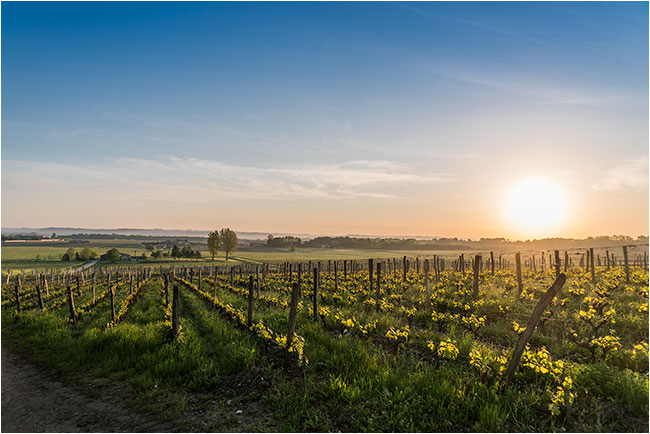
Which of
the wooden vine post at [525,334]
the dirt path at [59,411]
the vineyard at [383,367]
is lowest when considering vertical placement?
the dirt path at [59,411]

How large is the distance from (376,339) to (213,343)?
515 cm

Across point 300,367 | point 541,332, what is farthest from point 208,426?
point 541,332

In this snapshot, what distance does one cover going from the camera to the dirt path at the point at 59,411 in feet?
21.5

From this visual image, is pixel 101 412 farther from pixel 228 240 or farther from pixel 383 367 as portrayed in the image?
pixel 228 240

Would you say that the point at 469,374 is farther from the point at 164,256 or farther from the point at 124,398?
the point at 164,256

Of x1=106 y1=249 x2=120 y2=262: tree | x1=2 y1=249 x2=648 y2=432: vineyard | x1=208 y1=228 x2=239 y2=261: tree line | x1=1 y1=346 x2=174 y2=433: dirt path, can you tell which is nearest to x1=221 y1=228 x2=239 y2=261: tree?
x1=208 y1=228 x2=239 y2=261: tree line

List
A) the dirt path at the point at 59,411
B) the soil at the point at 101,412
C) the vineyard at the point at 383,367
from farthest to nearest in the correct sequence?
the dirt path at the point at 59,411 < the soil at the point at 101,412 < the vineyard at the point at 383,367

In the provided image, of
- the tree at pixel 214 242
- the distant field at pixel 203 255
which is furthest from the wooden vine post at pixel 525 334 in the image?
the tree at pixel 214 242

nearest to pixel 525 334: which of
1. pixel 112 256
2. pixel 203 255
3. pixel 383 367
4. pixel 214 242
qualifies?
pixel 383 367

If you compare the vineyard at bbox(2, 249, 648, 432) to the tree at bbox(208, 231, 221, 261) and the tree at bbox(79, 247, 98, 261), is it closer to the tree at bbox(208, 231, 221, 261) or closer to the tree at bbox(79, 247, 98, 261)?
the tree at bbox(208, 231, 221, 261)

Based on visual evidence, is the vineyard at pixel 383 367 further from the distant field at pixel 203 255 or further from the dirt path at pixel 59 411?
the distant field at pixel 203 255

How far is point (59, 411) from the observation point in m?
7.30

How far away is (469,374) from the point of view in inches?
306

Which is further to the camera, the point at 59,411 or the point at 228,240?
the point at 228,240
